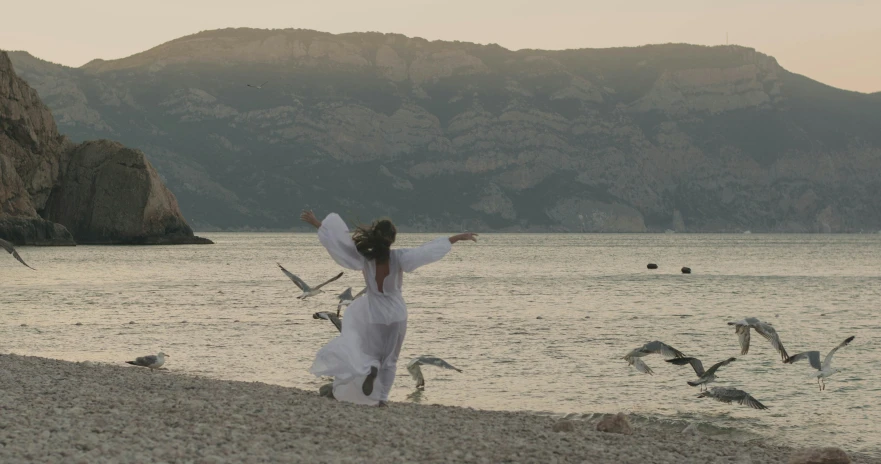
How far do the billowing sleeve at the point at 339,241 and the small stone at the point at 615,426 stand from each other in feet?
12.5

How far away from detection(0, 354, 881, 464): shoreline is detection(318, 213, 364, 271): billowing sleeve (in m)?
1.85

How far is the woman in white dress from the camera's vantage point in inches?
462

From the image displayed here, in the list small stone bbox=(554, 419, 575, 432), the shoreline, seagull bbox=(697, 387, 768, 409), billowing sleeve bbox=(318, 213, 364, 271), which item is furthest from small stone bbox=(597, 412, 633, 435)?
billowing sleeve bbox=(318, 213, 364, 271)

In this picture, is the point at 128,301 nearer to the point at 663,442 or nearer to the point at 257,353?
the point at 257,353

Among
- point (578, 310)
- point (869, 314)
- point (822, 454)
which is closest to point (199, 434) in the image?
point (822, 454)

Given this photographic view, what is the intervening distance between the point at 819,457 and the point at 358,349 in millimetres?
5593

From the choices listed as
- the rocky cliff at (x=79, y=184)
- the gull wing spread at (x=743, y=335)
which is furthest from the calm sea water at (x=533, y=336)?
the rocky cliff at (x=79, y=184)

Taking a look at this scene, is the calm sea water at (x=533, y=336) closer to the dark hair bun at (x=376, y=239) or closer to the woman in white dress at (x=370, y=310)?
the woman in white dress at (x=370, y=310)

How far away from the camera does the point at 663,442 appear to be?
38.7 feet

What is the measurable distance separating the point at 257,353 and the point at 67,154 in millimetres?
110883

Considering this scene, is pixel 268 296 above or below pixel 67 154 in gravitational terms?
below

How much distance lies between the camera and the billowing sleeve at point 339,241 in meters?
11.7

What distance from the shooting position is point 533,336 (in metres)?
27.2

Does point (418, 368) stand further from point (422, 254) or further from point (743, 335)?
point (743, 335)
